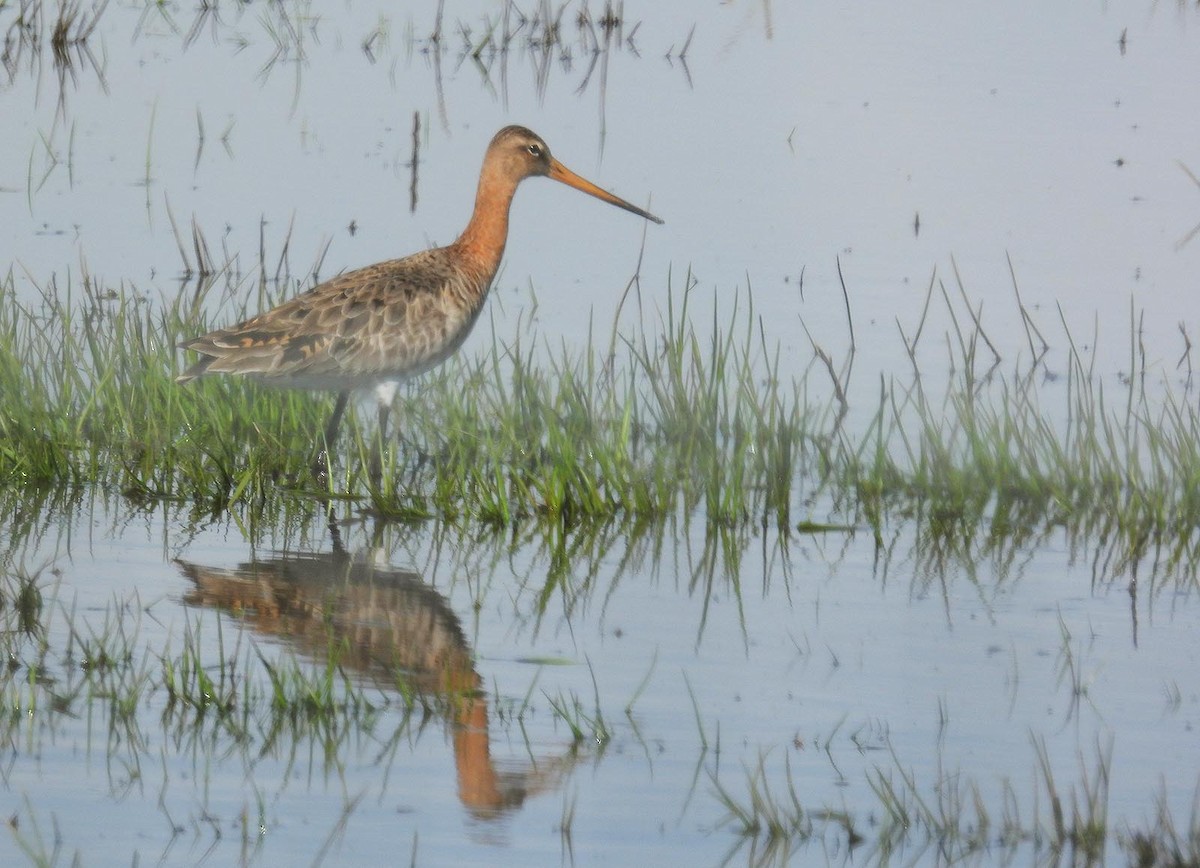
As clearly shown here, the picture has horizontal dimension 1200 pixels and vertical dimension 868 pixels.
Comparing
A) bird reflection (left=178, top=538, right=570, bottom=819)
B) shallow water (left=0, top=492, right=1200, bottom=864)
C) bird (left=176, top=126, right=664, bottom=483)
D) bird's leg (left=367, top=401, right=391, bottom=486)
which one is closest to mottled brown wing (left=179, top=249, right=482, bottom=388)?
bird (left=176, top=126, right=664, bottom=483)

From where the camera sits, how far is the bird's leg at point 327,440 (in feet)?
27.7

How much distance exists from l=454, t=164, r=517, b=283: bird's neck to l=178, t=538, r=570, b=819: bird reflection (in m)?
2.32

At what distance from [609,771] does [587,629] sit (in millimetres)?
1296

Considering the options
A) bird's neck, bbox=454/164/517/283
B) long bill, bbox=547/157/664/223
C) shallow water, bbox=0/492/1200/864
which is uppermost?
long bill, bbox=547/157/664/223

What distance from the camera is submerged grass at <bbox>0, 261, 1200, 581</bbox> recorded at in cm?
806

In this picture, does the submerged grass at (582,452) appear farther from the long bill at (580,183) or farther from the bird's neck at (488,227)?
the long bill at (580,183)

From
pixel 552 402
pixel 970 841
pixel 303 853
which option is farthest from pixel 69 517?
pixel 970 841

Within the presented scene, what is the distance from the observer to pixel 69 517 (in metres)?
7.75

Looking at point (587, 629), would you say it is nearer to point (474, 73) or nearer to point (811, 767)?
point (811, 767)

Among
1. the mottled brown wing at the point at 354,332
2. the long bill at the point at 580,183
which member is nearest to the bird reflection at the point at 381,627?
the mottled brown wing at the point at 354,332

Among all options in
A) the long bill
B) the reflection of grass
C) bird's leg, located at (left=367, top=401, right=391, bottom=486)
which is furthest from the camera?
the long bill

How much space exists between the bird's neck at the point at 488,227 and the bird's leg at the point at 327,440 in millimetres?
916

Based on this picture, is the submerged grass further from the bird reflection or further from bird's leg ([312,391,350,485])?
the bird reflection

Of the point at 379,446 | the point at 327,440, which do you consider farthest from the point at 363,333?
the point at 379,446
